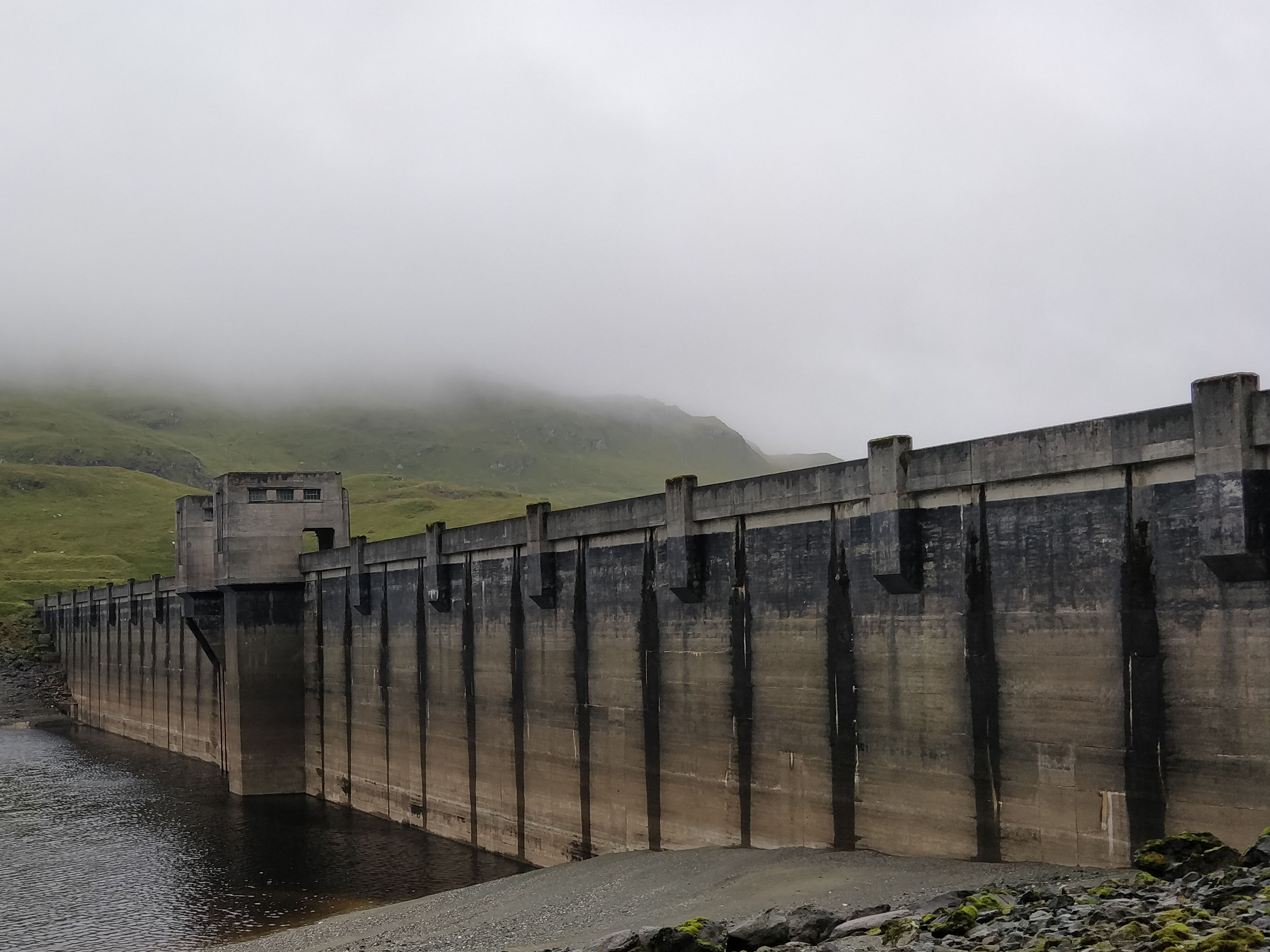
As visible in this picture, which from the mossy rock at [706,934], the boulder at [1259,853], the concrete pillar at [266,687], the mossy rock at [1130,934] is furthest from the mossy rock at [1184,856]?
the concrete pillar at [266,687]

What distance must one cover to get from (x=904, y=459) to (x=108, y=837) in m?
37.8

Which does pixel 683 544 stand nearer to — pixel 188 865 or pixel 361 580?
pixel 361 580

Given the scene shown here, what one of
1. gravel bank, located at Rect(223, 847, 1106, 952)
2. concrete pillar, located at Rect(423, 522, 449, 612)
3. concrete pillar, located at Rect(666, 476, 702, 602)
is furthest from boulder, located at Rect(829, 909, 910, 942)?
concrete pillar, located at Rect(423, 522, 449, 612)

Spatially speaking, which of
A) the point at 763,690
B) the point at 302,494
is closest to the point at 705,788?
the point at 763,690

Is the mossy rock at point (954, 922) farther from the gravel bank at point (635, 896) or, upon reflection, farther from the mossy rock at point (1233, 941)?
the mossy rock at point (1233, 941)

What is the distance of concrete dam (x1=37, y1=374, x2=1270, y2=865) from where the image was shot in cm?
1980

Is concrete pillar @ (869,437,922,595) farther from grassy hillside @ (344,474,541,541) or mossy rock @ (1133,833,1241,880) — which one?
grassy hillside @ (344,474,541,541)

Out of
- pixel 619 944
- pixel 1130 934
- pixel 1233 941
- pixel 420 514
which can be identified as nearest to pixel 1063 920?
pixel 1130 934

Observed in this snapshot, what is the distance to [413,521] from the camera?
147 meters

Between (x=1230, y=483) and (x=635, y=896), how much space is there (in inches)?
644

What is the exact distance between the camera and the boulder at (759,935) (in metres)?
19.4

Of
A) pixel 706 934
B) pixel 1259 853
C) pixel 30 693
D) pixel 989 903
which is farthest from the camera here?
pixel 30 693

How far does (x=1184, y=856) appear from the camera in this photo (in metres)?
18.4

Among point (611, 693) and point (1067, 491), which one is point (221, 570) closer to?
point (611, 693)
